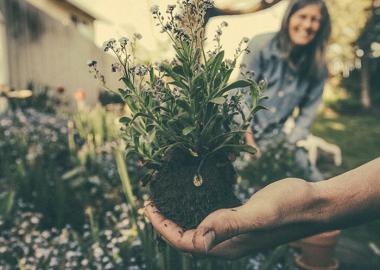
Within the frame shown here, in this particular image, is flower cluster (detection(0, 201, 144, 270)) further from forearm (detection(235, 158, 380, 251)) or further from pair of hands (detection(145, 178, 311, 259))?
forearm (detection(235, 158, 380, 251))

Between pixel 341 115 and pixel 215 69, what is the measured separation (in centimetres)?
1342

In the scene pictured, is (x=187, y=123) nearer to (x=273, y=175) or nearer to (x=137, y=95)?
(x=137, y=95)

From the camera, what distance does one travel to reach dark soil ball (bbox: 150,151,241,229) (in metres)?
1.40

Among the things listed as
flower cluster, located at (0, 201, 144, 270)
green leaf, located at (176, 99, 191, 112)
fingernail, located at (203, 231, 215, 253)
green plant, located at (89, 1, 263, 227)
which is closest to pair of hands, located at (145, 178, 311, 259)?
fingernail, located at (203, 231, 215, 253)

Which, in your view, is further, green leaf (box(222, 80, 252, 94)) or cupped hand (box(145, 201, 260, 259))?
green leaf (box(222, 80, 252, 94))

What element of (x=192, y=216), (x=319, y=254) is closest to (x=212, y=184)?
(x=192, y=216)

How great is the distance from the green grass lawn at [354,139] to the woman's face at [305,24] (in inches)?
65.2

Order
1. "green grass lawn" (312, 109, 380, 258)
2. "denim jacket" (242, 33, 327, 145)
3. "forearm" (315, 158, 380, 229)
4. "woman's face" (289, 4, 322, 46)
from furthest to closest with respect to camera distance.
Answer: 1. "green grass lawn" (312, 109, 380, 258)
2. "denim jacket" (242, 33, 327, 145)
3. "woman's face" (289, 4, 322, 46)
4. "forearm" (315, 158, 380, 229)

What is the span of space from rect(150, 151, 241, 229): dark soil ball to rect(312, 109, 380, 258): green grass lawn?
250cm

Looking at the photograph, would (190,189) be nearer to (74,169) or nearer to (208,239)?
(208,239)

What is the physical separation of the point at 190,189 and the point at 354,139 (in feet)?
28.0

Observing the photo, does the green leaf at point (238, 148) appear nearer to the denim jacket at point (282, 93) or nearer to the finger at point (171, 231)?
the finger at point (171, 231)

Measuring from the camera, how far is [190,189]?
142 cm

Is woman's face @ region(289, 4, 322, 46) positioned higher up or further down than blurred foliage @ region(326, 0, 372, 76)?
further down
